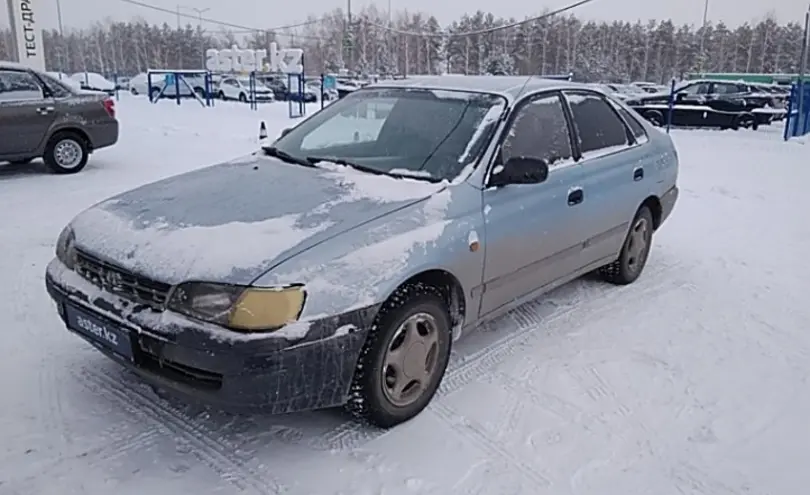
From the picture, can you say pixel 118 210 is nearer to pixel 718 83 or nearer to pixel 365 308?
pixel 365 308

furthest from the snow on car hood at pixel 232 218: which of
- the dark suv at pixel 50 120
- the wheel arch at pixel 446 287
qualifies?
the dark suv at pixel 50 120

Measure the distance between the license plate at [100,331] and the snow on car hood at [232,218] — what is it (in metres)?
0.27

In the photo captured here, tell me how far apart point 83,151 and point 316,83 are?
3346 cm

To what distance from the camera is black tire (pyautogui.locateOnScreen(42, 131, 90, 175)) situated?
29.7 ft

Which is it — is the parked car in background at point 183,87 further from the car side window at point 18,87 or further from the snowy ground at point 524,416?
the snowy ground at point 524,416

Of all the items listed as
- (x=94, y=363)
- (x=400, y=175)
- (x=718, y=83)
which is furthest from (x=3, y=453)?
(x=718, y=83)

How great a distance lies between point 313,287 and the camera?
100 inches

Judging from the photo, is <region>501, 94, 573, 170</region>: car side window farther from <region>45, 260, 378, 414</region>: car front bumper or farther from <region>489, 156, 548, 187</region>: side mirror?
<region>45, 260, 378, 414</region>: car front bumper

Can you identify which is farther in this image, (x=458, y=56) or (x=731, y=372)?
(x=458, y=56)

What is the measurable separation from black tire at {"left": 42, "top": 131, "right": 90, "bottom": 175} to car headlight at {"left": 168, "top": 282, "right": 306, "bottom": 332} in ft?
25.6

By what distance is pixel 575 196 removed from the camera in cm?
402

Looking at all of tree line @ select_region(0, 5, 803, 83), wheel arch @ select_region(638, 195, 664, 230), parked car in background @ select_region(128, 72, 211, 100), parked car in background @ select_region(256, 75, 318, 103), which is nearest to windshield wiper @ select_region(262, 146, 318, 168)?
wheel arch @ select_region(638, 195, 664, 230)

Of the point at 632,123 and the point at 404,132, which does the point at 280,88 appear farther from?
the point at 404,132

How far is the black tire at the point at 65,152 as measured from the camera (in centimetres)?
905
